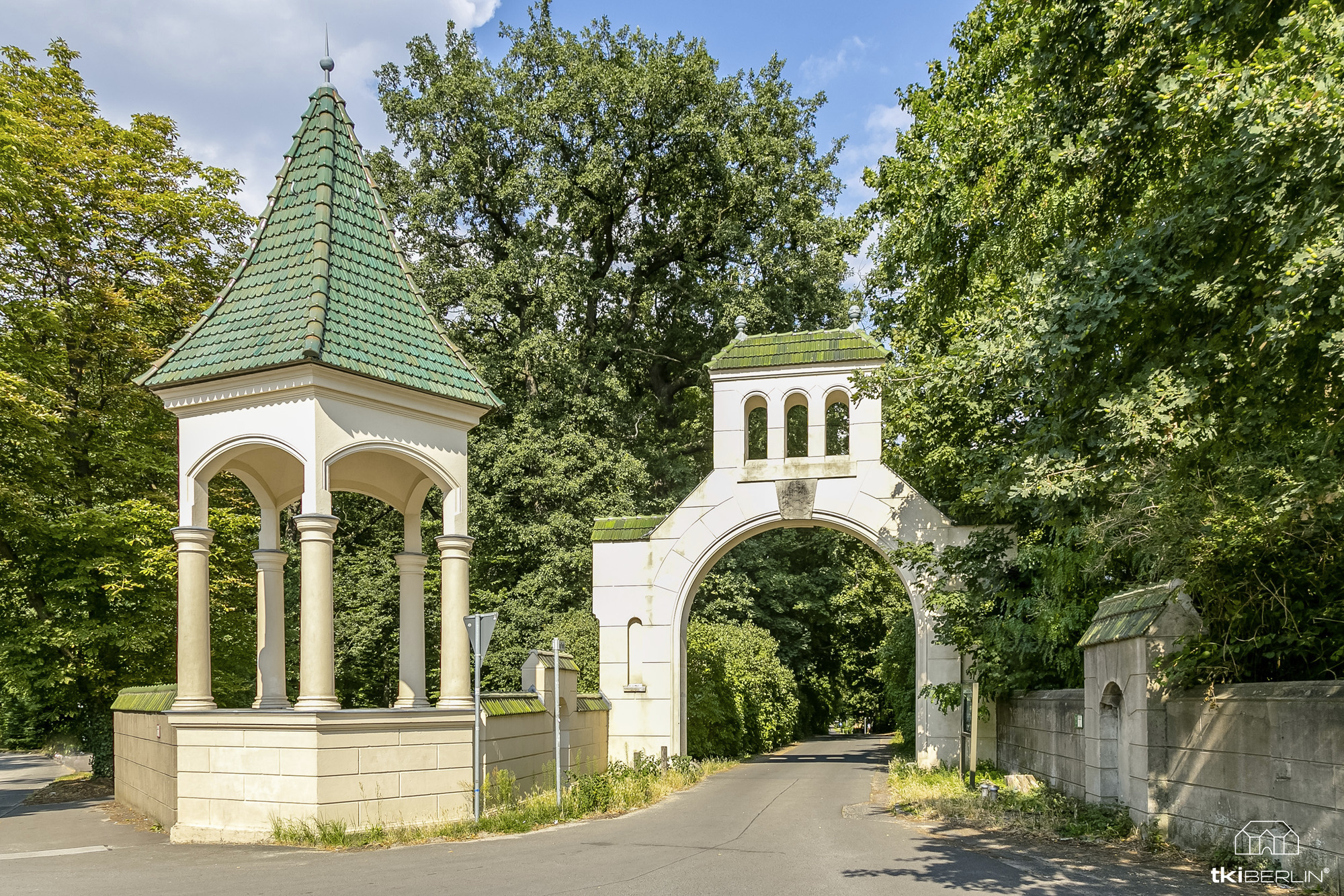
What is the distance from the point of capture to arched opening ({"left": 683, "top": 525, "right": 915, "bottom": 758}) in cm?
2644

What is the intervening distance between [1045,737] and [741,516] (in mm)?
7432

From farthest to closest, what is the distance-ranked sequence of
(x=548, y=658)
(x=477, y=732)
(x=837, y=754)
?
(x=837, y=754) → (x=548, y=658) → (x=477, y=732)

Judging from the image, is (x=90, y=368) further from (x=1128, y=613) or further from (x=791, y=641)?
(x=791, y=641)

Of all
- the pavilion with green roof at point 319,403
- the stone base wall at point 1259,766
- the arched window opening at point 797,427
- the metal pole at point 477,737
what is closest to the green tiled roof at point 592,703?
the pavilion with green roof at point 319,403

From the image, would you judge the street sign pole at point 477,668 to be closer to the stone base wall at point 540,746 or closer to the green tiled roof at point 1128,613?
the stone base wall at point 540,746

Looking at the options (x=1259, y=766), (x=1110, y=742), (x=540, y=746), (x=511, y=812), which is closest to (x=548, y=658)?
(x=540, y=746)

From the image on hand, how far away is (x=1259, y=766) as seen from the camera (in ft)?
30.7

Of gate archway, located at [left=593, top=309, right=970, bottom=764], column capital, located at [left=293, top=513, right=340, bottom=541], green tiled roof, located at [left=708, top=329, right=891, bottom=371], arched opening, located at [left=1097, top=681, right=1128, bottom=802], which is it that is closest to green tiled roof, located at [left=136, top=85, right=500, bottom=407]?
column capital, located at [left=293, top=513, right=340, bottom=541]

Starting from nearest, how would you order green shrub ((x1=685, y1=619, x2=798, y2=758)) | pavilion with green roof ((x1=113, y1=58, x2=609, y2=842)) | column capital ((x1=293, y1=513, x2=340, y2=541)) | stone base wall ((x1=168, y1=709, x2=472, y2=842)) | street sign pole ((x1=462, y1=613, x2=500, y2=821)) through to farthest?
1. stone base wall ((x1=168, y1=709, x2=472, y2=842))
2. pavilion with green roof ((x1=113, y1=58, x2=609, y2=842))
3. street sign pole ((x1=462, y1=613, x2=500, y2=821))
4. column capital ((x1=293, y1=513, x2=340, y2=541))
5. green shrub ((x1=685, y1=619, x2=798, y2=758))

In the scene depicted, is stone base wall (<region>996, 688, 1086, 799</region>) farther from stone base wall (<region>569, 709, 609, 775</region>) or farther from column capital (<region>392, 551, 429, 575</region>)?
column capital (<region>392, 551, 429, 575</region>)

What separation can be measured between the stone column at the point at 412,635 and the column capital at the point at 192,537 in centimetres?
273

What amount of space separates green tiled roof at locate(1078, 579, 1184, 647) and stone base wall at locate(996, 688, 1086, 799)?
4.19ft

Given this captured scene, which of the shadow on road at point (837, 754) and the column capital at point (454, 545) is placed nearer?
the column capital at point (454, 545)

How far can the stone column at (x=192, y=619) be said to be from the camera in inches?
534
